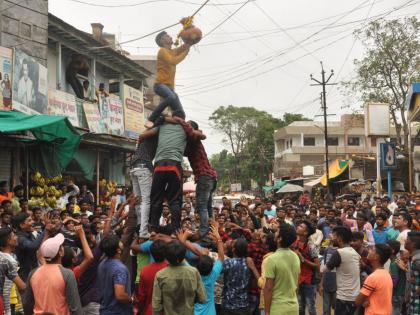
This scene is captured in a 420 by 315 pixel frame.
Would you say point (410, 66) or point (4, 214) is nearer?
point (4, 214)

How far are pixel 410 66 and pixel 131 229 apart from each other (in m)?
29.9

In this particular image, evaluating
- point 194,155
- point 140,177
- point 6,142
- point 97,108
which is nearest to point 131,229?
point 140,177

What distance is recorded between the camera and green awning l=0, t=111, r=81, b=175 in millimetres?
12148

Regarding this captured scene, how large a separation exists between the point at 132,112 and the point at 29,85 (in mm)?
7706

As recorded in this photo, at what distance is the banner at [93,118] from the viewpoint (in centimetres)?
1952

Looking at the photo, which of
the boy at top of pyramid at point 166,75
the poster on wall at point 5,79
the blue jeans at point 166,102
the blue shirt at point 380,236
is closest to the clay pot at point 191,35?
the boy at top of pyramid at point 166,75

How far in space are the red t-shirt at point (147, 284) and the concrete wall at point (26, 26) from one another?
11.7m

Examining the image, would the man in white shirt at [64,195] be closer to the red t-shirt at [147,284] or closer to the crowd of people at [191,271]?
the crowd of people at [191,271]

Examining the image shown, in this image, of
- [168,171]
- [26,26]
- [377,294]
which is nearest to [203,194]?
[168,171]

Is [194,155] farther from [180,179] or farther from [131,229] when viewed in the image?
[131,229]

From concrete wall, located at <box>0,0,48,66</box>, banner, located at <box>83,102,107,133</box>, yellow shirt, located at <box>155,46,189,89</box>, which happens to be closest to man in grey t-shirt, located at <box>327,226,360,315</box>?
yellow shirt, located at <box>155,46,189,89</box>

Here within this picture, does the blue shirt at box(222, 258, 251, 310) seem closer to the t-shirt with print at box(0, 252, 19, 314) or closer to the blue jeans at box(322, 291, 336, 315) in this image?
the blue jeans at box(322, 291, 336, 315)

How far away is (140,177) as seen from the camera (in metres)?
7.81

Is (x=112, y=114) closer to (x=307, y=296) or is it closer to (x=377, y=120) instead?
(x=377, y=120)
